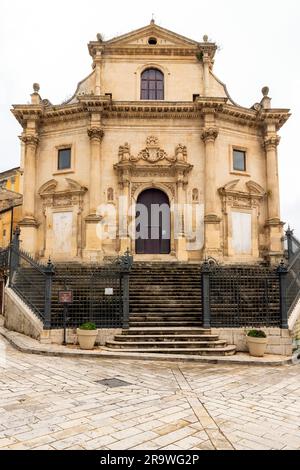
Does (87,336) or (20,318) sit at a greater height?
(20,318)

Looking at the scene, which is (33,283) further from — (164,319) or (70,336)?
(164,319)

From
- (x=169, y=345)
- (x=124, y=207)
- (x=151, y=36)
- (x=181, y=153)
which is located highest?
(x=151, y=36)

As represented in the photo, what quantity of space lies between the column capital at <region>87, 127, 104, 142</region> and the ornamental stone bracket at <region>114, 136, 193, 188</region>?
1197mm

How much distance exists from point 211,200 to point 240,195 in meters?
1.99

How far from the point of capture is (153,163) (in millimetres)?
19094

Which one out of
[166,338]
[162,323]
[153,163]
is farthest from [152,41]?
[166,338]

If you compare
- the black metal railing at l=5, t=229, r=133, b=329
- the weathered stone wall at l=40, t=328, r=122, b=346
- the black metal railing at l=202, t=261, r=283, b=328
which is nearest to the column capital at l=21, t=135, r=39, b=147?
the black metal railing at l=5, t=229, r=133, b=329

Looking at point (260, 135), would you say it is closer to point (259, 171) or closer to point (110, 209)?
point (259, 171)

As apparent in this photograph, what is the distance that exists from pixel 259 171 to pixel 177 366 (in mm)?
14399

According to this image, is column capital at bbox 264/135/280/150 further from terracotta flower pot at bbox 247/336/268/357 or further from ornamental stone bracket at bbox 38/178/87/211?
terracotta flower pot at bbox 247/336/268/357

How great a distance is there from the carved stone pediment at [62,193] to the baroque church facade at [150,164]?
0.05 metres

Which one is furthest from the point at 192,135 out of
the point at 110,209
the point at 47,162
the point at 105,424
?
the point at 105,424

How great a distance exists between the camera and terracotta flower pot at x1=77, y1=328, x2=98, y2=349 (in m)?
10.1

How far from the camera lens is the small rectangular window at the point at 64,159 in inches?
782
